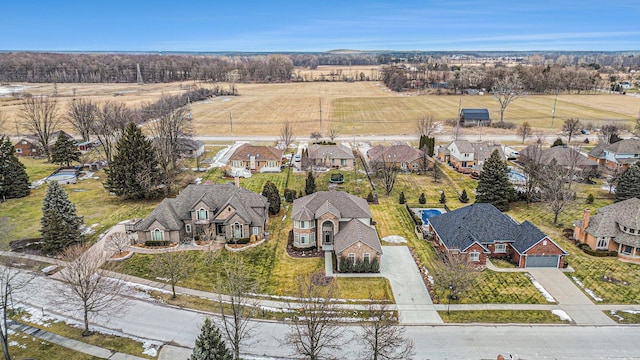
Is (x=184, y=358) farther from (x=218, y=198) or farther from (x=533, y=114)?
(x=533, y=114)

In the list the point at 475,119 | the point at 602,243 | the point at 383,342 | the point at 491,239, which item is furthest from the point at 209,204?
the point at 475,119

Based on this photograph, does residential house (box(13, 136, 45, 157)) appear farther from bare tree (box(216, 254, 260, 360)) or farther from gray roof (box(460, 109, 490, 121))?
gray roof (box(460, 109, 490, 121))

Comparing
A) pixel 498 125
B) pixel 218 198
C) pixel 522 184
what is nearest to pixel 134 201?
pixel 218 198

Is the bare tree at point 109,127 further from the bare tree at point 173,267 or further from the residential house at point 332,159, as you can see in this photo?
the bare tree at point 173,267

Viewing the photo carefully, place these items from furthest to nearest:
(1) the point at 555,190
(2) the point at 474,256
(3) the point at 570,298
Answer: (1) the point at 555,190, (2) the point at 474,256, (3) the point at 570,298

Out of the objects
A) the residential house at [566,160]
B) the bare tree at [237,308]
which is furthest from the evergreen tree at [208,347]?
the residential house at [566,160]

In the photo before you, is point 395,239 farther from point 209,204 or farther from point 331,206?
point 209,204
